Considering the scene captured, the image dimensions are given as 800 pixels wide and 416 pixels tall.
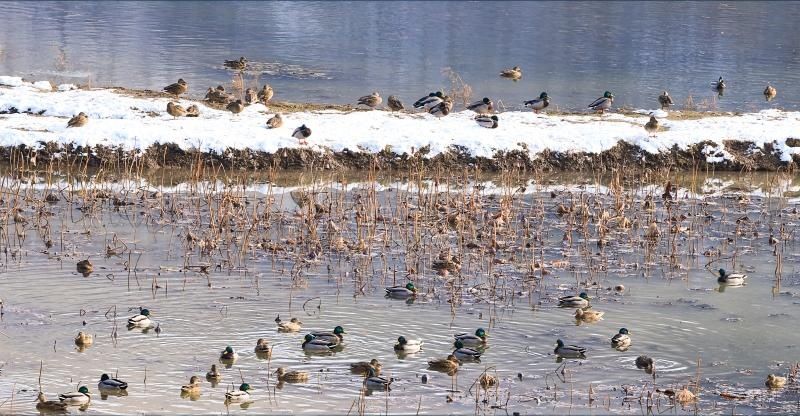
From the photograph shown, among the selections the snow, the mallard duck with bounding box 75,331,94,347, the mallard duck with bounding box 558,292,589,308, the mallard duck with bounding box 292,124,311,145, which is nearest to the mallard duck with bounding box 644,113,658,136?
the snow

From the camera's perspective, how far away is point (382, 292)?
612 inches

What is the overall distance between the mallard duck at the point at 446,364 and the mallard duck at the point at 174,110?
1187 centimetres

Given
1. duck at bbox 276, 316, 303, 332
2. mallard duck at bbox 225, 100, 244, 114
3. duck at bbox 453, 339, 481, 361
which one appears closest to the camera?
duck at bbox 453, 339, 481, 361

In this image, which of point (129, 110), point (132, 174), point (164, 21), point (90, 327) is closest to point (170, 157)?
point (132, 174)

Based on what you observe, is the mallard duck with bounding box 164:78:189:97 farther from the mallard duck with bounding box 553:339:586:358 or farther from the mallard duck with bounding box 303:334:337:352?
the mallard duck with bounding box 553:339:586:358

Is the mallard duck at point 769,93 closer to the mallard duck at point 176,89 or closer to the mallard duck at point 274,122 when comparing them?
the mallard duck at point 274,122

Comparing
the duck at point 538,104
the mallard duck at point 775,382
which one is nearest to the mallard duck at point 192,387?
the mallard duck at point 775,382

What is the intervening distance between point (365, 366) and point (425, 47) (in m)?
25.0

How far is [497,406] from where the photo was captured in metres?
12.0

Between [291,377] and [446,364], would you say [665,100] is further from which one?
[291,377]

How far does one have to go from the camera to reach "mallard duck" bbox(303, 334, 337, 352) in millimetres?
13422

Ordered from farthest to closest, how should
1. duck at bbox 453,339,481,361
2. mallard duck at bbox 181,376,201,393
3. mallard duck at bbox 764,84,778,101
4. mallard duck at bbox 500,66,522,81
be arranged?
1. mallard duck at bbox 500,66,522,81
2. mallard duck at bbox 764,84,778,101
3. duck at bbox 453,339,481,361
4. mallard duck at bbox 181,376,201,393

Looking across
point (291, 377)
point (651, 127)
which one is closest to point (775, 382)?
point (291, 377)

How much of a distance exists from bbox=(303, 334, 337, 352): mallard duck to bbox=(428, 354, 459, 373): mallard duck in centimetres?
109
